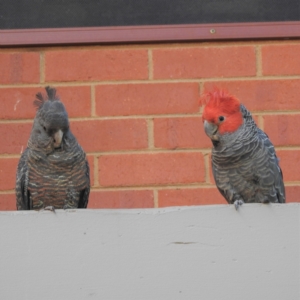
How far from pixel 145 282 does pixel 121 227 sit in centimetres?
15

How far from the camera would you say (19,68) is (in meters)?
2.73

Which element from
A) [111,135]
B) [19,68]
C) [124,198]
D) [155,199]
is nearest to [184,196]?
[155,199]

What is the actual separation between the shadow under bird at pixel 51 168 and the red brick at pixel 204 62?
491mm

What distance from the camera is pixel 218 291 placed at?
192 cm

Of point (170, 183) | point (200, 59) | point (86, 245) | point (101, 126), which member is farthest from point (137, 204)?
point (86, 245)

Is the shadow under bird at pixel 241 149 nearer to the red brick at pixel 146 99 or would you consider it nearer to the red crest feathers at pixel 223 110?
the red crest feathers at pixel 223 110

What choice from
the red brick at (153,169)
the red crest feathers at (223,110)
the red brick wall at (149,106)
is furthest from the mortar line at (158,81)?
the red crest feathers at (223,110)

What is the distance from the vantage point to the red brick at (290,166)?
2.68 m

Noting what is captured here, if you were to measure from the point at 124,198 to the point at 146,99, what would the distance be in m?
0.36

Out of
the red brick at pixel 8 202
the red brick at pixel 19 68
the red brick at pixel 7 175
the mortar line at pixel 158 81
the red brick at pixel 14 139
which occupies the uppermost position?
the red brick at pixel 19 68

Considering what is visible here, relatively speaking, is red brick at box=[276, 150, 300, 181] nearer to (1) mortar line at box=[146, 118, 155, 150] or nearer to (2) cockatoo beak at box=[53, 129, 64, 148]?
(1) mortar line at box=[146, 118, 155, 150]

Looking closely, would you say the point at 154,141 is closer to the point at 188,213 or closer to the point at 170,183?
the point at 170,183

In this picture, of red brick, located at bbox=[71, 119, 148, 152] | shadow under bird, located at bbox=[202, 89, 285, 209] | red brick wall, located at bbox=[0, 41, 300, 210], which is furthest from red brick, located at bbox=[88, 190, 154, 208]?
shadow under bird, located at bbox=[202, 89, 285, 209]

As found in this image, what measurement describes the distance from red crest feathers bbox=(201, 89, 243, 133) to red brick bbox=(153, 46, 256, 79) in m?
0.39
